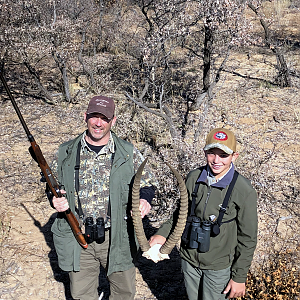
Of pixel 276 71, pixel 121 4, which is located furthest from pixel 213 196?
pixel 121 4

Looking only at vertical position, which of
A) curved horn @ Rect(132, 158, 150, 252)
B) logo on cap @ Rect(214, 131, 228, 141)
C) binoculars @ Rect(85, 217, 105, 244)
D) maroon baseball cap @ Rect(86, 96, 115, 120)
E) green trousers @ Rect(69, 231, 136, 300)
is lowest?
green trousers @ Rect(69, 231, 136, 300)

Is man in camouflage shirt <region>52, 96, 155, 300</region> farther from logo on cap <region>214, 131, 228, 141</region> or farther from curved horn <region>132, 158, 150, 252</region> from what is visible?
logo on cap <region>214, 131, 228, 141</region>

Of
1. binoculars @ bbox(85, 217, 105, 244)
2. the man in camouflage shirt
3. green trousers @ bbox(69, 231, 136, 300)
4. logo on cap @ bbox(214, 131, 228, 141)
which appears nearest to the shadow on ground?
green trousers @ bbox(69, 231, 136, 300)

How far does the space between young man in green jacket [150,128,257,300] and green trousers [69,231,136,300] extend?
23.8 inches

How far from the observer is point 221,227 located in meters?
2.71

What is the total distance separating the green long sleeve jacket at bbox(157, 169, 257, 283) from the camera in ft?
8.62

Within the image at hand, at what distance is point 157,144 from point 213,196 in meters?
4.72

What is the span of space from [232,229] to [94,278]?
1317 mm

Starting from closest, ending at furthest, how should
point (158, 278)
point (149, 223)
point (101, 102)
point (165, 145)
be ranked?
point (101, 102), point (158, 278), point (149, 223), point (165, 145)

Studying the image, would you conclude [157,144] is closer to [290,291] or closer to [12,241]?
[12,241]

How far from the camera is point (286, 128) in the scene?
803 cm

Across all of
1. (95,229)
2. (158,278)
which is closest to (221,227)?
(95,229)

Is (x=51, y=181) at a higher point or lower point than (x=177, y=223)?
higher

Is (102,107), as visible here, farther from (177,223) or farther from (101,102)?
(177,223)
